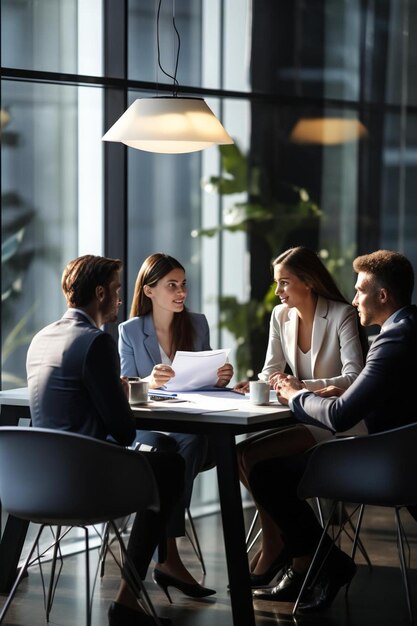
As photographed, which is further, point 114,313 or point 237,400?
point 237,400

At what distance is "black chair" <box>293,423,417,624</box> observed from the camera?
3877 millimetres

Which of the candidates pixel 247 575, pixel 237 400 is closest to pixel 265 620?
pixel 247 575

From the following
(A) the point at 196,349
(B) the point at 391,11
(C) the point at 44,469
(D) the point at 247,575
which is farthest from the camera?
(B) the point at 391,11

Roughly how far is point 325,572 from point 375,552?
33.3 inches

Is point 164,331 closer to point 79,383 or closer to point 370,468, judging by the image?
point 79,383

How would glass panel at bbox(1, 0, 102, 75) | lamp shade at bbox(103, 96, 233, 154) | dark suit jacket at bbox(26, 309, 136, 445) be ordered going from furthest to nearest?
glass panel at bbox(1, 0, 102, 75), lamp shade at bbox(103, 96, 233, 154), dark suit jacket at bbox(26, 309, 136, 445)

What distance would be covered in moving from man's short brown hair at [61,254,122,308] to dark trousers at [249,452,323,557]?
988 millimetres

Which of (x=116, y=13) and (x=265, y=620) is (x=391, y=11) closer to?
(x=116, y=13)

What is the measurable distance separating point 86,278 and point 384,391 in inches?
44.7

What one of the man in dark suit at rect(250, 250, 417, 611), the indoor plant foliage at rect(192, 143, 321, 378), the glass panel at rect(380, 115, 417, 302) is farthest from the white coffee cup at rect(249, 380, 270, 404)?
the glass panel at rect(380, 115, 417, 302)

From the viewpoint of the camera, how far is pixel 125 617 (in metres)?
4.05

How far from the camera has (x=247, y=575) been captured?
4.05 m

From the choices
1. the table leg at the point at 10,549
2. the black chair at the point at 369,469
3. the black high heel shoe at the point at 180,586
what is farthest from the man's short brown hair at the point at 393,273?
the table leg at the point at 10,549

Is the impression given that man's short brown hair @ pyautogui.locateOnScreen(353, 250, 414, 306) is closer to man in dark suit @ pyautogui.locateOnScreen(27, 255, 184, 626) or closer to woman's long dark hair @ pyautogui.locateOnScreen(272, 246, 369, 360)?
woman's long dark hair @ pyautogui.locateOnScreen(272, 246, 369, 360)
